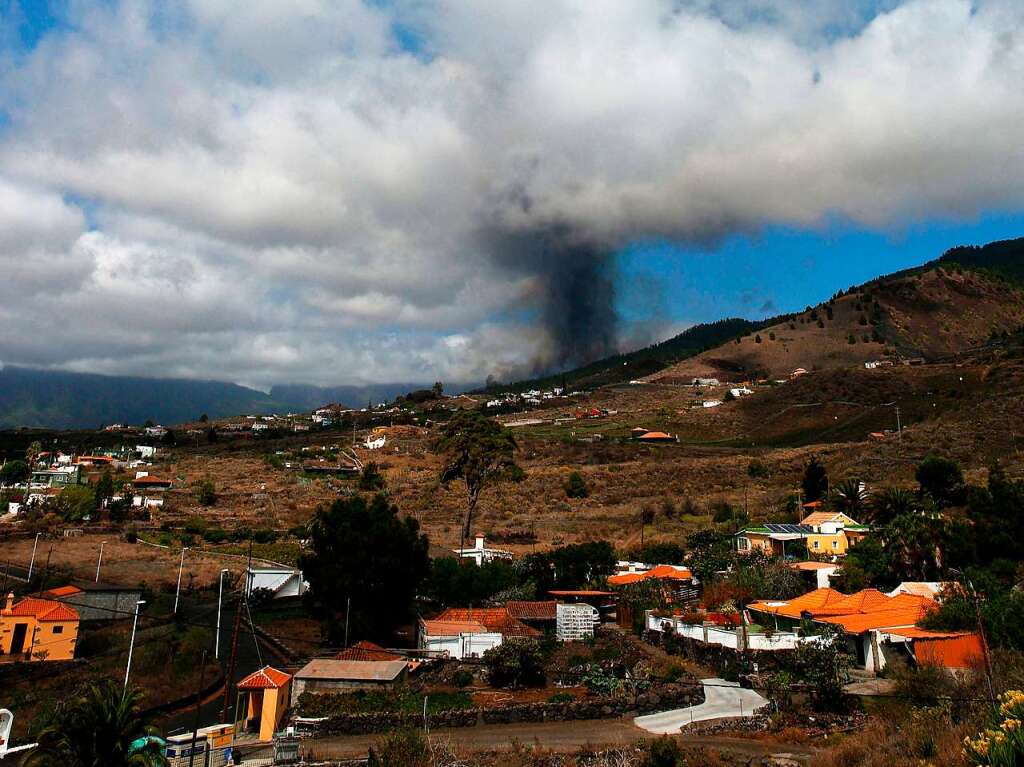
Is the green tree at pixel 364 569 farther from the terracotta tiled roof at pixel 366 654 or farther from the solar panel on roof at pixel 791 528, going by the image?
the solar panel on roof at pixel 791 528

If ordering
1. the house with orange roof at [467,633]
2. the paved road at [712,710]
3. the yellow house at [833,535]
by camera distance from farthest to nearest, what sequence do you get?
the yellow house at [833,535] < the house with orange roof at [467,633] < the paved road at [712,710]

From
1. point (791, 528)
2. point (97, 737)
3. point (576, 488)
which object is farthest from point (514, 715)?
point (576, 488)

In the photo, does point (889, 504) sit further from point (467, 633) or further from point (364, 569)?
point (364, 569)

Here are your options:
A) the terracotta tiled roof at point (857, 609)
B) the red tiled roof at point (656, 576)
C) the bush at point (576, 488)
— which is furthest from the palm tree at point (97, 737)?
the bush at point (576, 488)

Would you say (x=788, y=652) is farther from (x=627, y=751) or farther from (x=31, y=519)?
(x=31, y=519)

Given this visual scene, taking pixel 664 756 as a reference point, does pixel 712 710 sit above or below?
below

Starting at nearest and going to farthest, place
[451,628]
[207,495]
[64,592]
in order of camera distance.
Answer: [451,628] < [64,592] < [207,495]
